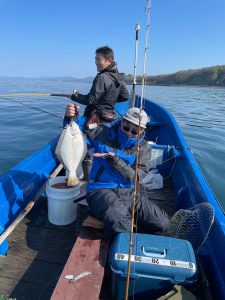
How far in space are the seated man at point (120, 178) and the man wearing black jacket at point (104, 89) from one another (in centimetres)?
152

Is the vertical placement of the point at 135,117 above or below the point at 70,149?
above

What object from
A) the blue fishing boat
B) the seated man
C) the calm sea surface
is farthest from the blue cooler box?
the calm sea surface

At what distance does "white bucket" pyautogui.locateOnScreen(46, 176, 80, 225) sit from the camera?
150 inches

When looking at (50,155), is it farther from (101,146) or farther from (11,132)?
(11,132)

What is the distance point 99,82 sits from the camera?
4984 millimetres

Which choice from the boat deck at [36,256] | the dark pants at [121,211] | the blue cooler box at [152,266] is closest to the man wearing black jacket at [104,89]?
the boat deck at [36,256]

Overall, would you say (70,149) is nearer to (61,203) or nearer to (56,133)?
(61,203)

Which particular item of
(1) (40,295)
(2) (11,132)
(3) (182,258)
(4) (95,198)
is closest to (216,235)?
(3) (182,258)

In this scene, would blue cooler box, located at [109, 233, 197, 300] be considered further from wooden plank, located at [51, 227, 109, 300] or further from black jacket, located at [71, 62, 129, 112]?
black jacket, located at [71, 62, 129, 112]

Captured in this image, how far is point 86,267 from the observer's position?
289cm

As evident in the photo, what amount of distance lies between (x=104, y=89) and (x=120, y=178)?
7.00ft

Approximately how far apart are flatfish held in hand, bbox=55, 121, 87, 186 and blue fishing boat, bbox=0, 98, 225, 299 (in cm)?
67

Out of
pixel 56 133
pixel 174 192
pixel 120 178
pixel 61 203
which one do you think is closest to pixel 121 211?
pixel 120 178

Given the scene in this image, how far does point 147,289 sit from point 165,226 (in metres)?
0.98
